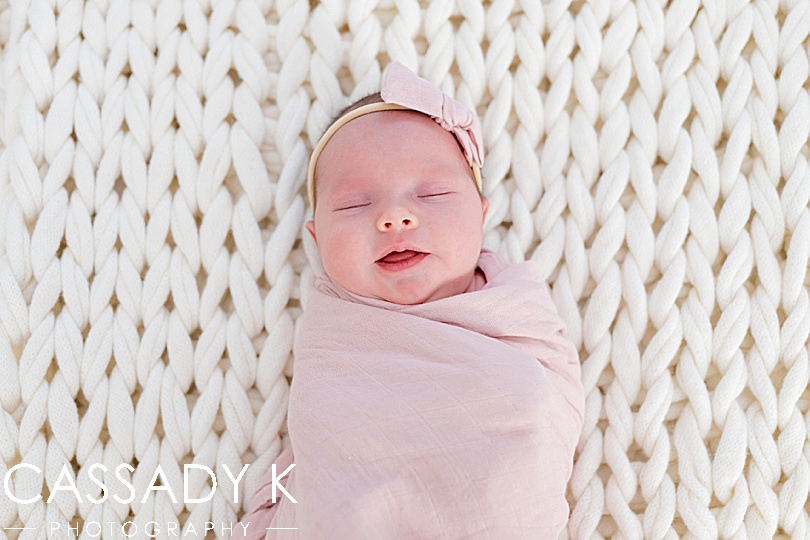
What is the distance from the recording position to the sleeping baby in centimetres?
103

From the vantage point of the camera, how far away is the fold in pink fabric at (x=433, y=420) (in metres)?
1.03

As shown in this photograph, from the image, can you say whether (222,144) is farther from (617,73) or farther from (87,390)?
(617,73)

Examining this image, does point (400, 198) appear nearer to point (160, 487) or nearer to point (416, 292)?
point (416, 292)

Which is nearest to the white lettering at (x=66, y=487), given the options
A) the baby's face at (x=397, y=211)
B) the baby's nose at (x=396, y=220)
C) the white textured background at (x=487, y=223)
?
the white textured background at (x=487, y=223)

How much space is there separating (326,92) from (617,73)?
486 millimetres

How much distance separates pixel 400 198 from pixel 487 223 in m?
0.21

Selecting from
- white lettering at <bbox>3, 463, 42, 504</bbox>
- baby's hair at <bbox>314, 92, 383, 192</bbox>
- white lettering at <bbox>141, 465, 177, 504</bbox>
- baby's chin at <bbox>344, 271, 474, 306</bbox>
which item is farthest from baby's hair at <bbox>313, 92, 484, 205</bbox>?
white lettering at <bbox>3, 463, 42, 504</bbox>

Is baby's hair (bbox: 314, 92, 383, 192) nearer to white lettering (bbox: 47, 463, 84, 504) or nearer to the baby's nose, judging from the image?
the baby's nose

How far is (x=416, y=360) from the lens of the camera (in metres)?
1.11

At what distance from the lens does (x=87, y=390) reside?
1277 millimetres

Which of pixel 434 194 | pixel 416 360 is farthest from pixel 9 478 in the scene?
pixel 434 194

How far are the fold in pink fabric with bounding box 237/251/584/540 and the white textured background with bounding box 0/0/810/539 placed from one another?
0.49 ft

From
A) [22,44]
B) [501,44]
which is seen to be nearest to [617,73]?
[501,44]

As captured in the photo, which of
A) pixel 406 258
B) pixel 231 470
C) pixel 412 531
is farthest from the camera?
pixel 231 470
